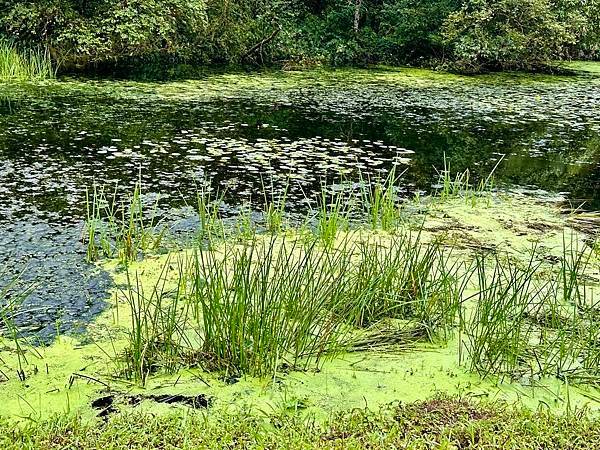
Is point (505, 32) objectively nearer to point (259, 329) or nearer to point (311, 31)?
point (311, 31)

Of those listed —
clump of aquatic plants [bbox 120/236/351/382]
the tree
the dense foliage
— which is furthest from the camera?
the tree

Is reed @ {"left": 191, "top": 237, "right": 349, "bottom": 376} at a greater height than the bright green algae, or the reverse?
reed @ {"left": 191, "top": 237, "right": 349, "bottom": 376}

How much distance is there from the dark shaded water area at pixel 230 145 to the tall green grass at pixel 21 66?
1.79 feet

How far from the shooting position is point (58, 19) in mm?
12703

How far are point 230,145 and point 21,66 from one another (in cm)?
550

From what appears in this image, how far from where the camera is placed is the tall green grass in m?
10.9

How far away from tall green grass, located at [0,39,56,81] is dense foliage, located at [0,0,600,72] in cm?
107

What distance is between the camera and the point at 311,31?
18047 millimetres

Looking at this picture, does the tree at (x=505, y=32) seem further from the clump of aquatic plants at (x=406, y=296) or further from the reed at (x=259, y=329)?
the reed at (x=259, y=329)

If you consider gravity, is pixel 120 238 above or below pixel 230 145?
below

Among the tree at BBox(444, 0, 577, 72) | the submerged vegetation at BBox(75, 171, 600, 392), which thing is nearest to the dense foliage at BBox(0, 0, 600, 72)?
the tree at BBox(444, 0, 577, 72)

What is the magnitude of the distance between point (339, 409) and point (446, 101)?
10.2 meters

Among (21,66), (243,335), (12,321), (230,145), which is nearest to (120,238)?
(12,321)

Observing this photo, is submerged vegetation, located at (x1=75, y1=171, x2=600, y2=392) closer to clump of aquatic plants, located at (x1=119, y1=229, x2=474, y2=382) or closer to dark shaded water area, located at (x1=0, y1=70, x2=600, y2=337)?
clump of aquatic plants, located at (x1=119, y1=229, x2=474, y2=382)
